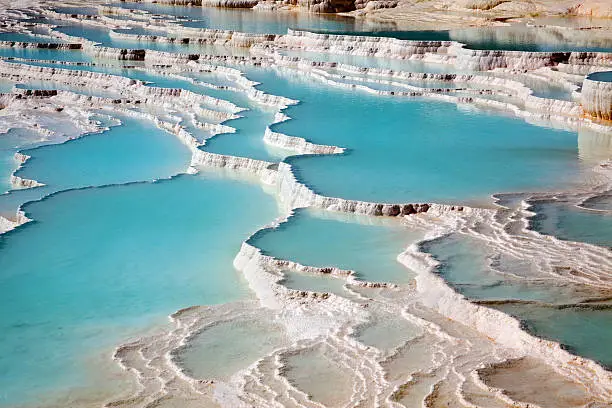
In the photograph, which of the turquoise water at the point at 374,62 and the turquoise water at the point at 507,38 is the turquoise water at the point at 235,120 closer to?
the turquoise water at the point at 374,62

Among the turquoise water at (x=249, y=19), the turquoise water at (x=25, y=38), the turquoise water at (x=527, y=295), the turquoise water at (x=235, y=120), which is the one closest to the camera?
the turquoise water at (x=527, y=295)

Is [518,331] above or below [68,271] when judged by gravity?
above

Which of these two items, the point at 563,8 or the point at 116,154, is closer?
the point at 116,154

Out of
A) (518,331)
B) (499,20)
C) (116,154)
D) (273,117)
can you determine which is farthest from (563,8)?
(518,331)

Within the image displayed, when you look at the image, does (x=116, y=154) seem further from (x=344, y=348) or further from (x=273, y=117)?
(x=344, y=348)

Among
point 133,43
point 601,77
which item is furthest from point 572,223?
point 133,43

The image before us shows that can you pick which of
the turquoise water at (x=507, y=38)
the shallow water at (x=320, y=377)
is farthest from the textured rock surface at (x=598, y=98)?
the shallow water at (x=320, y=377)
